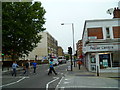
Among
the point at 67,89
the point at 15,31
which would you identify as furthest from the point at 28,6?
the point at 67,89

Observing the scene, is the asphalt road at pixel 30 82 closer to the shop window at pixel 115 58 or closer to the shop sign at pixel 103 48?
the shop sign at pixel 103 48

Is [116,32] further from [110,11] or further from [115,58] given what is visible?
[110,11]

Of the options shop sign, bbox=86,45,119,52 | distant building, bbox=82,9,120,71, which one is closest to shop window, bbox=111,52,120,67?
distant building, bbox=82,9,120,71

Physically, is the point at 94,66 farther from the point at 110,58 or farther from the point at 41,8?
the point at 41,8

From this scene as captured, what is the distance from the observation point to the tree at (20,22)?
2739 centimetres

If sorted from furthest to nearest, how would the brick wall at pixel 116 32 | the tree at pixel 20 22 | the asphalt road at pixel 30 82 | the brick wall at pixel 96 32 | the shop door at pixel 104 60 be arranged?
the tree at pixel 20 22
the brick wall at pixel 96 32
the brick wall at pixel 116 32
the shop door at pixel 104 60
the asphalt road at pixel 30 82

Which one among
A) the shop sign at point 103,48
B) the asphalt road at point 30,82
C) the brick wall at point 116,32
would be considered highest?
the brick wall at point 116,32

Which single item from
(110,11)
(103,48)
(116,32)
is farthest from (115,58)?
(110,11)

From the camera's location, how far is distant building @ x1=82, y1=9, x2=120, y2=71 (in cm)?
2059

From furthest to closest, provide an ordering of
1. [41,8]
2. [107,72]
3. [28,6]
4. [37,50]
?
1. [37,50]
2. [41,8]
3. [28,6]
4. [107,72]

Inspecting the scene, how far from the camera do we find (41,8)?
32062 mm

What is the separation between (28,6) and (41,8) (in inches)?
133

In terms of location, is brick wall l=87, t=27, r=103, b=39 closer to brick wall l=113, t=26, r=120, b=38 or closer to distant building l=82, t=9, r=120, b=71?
distant building l=82, t=9, r=120, b=71

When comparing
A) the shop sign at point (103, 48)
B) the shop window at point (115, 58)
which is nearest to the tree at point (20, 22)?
the shop sign at point (103, 48)
